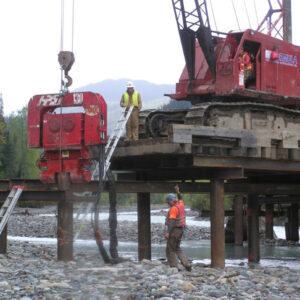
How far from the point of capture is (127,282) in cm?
1262

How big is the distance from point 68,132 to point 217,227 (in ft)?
15.1

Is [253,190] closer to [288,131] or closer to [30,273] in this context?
[288,131]

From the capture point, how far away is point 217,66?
19.4 metres

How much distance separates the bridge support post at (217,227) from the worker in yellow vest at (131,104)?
232cm

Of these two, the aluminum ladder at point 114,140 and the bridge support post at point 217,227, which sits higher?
the aluminum ladder at point 114,140

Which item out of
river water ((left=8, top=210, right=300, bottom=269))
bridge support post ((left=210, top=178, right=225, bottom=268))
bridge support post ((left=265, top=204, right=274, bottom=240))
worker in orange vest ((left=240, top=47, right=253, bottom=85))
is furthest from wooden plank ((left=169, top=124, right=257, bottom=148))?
bridge support post ((left=265, top=204, right=274, bottom=240))

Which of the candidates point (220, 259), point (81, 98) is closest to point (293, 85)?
point (220, 259)

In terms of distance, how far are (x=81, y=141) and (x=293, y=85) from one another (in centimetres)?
840

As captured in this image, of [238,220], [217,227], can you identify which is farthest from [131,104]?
[238,220]

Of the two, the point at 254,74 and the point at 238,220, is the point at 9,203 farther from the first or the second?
the point at 238,220

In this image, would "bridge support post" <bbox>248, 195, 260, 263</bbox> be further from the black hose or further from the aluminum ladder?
the black hose

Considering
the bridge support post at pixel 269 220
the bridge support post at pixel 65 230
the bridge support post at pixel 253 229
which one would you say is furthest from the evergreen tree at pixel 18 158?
the bridge support post at pixel 65 230

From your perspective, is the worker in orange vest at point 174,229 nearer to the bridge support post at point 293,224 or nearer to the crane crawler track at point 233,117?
the crane crawler track at point 233,117

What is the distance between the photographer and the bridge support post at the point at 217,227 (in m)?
16.8
